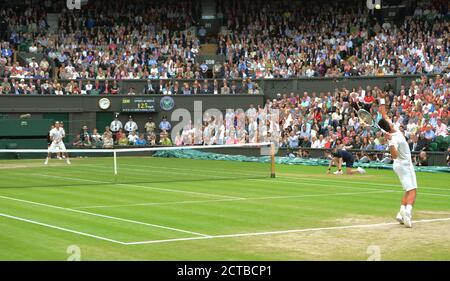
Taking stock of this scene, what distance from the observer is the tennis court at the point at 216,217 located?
13672 mm

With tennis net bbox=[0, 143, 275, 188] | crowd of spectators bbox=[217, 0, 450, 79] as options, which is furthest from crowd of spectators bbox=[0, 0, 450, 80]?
tennis net bbox=[0, 143, 275, 188]

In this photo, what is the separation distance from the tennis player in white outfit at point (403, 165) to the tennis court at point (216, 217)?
370 mm

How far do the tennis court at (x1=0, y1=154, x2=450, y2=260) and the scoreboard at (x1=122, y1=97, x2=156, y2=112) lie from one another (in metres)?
19.6

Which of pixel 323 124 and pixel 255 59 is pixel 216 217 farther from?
pixel 255 59

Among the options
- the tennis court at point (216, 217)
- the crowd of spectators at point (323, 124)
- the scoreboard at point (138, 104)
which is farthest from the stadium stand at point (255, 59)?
the tennis court at point (216, 217)

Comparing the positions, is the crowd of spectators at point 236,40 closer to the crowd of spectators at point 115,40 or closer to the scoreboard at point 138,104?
the crowd of spectators at point 115,40

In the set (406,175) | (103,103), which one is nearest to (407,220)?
(406,175)

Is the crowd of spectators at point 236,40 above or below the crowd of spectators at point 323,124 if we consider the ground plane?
above

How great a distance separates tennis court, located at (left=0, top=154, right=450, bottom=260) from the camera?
44.9 ft

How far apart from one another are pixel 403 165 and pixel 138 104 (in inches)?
1403

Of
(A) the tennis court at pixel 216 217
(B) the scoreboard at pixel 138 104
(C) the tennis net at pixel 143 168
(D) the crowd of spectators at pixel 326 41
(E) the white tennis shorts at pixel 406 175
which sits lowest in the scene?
(C) the tennis net at pixel 143 168

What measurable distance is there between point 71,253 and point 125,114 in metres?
38.9

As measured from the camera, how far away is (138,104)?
168ft

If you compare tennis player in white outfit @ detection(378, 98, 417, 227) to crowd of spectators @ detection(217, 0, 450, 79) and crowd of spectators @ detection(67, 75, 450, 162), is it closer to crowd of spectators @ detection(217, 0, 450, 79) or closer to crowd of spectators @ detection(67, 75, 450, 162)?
crowd of spectators @ detection(67, 75, 450, 162)
